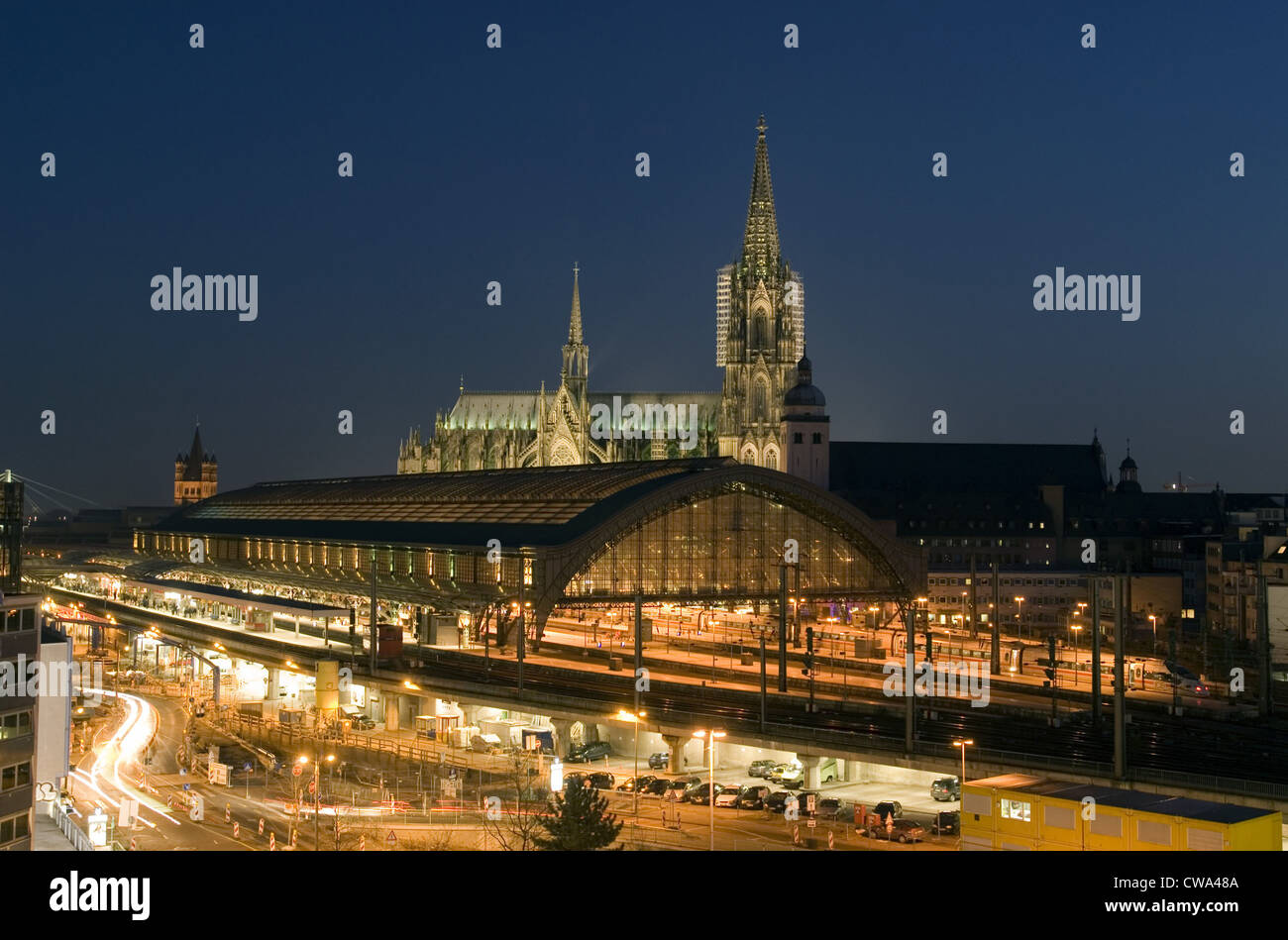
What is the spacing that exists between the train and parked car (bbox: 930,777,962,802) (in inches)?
619

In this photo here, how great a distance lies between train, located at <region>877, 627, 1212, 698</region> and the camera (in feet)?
243

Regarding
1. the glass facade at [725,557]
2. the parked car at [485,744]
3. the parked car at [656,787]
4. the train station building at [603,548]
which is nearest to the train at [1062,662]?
the glass facade at [725,557]

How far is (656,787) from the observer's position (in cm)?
5244

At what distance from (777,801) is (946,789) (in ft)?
19.5

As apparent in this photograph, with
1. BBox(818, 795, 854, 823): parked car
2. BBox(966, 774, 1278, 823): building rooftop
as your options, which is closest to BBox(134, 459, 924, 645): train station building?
BBox(818, 795, 854, 823): parked car

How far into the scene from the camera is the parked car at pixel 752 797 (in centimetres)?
4969

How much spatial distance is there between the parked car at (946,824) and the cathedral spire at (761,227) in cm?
13751

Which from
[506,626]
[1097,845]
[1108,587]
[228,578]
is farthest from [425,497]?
[1097,845]

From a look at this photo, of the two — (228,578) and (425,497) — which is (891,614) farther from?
(228,578)

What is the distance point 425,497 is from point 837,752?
79.9 m

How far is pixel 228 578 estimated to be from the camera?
12475 centimetres
